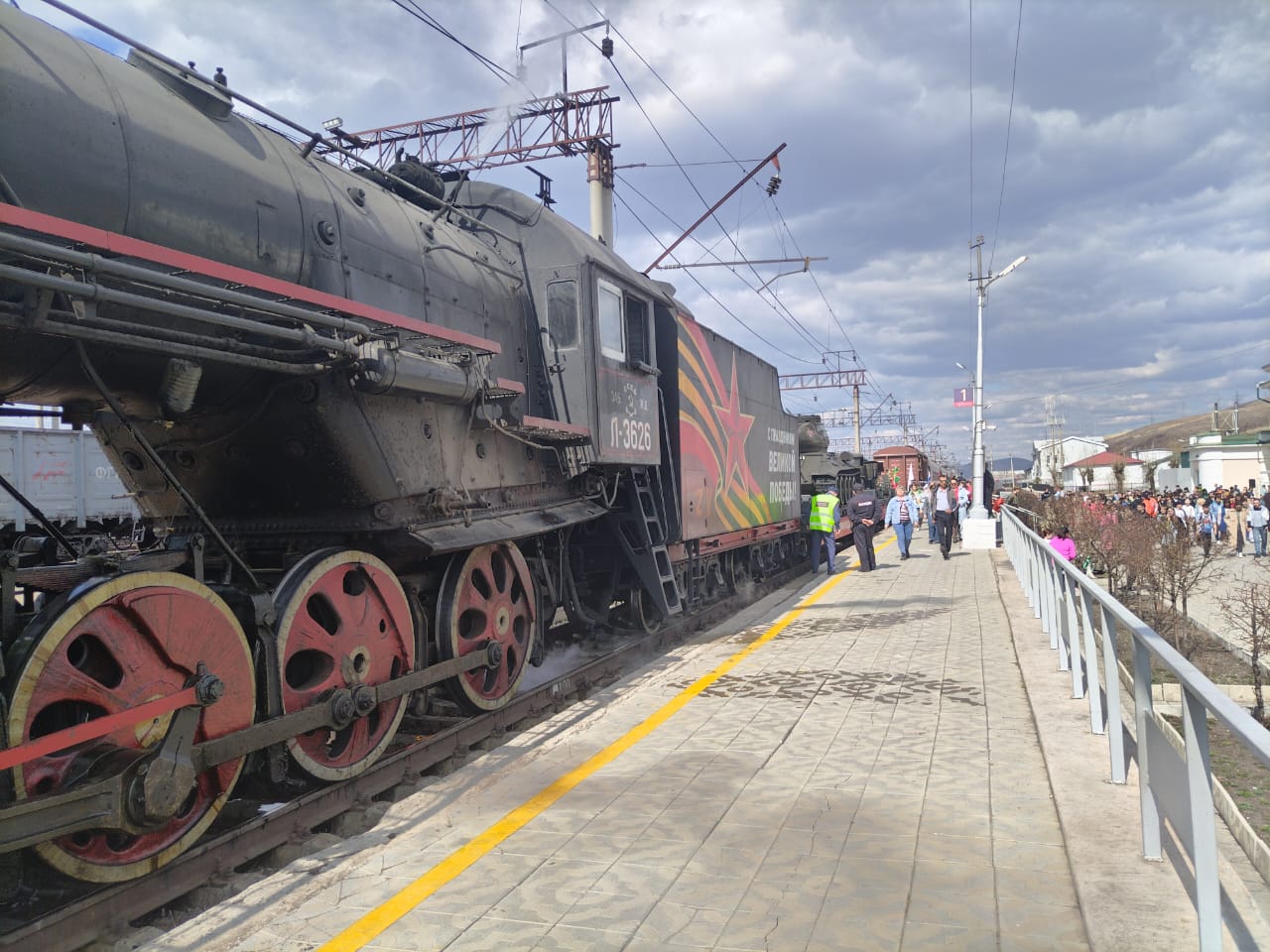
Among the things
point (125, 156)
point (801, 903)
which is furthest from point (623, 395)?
point (801, 903)

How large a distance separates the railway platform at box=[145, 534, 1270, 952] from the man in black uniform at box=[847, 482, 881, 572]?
8424 mm

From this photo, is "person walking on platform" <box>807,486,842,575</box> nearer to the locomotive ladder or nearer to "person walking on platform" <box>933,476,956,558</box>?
"person walking on platform" <box>933,476,956,558</box>

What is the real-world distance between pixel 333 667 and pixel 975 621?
7.52 meters

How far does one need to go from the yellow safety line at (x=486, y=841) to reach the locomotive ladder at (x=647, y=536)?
6.36 ft

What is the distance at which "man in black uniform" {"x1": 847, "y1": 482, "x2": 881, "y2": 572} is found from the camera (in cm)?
1514

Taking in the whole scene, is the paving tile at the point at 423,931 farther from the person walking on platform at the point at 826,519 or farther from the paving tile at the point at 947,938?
the person walking on platform at the point at 826,519

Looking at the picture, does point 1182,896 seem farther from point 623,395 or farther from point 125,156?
point 623,395

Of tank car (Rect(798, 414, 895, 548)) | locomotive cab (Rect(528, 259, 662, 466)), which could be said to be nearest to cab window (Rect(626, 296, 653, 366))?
locomotive cab (Rect(528, 259, 662, 466))

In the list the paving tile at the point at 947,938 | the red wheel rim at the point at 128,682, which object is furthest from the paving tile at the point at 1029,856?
the red wheel rim at the point at 128,682

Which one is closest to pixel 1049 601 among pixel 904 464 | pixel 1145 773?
pixel 1145 773

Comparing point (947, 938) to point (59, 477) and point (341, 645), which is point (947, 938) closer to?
point (341, 645)

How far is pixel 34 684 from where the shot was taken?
3102 mm

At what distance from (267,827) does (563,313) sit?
4639 millimetres

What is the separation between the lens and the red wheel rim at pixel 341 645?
4367 millimetres
